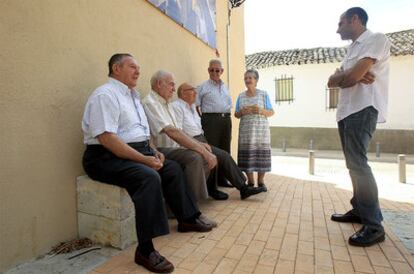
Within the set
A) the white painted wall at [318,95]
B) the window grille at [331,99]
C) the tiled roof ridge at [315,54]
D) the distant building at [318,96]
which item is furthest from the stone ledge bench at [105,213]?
the tiled roof ridge at [315,54]

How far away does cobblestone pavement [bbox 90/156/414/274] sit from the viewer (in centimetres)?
210

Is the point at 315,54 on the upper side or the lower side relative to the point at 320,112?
upper

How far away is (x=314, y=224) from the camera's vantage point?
2982 mm

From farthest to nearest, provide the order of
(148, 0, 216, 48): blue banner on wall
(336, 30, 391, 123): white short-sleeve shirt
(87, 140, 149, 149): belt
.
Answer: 1. (148, 0, 216, 48): blue banner on wall
2. (336, 30, 391, 123): white short-sleeve shirt
3. (87, 140, 149, 149): belt

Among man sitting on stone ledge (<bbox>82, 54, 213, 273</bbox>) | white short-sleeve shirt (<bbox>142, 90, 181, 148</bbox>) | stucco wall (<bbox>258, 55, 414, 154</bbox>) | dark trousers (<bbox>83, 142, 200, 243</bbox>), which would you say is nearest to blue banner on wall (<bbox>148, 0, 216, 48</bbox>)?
white short-sleeve shirt (<bbox>142, 90, 181, 148</bbox>)

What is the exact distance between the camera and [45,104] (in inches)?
89.1

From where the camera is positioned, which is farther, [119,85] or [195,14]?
[195,14]

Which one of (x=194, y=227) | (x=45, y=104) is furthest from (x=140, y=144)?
(x=194, y=227)

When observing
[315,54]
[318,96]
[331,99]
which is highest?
[315,54]

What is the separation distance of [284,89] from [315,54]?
2.33 meters

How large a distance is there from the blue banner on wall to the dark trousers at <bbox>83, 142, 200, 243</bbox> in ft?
7.14

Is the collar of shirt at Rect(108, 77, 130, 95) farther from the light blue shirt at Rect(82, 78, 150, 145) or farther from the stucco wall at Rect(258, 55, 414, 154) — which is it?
the stucco wall at Rect(258, 55, 414, 154)

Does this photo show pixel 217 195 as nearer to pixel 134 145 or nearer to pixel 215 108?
pixel 215 108

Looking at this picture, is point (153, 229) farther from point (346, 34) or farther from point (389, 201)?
point (389, 201)
